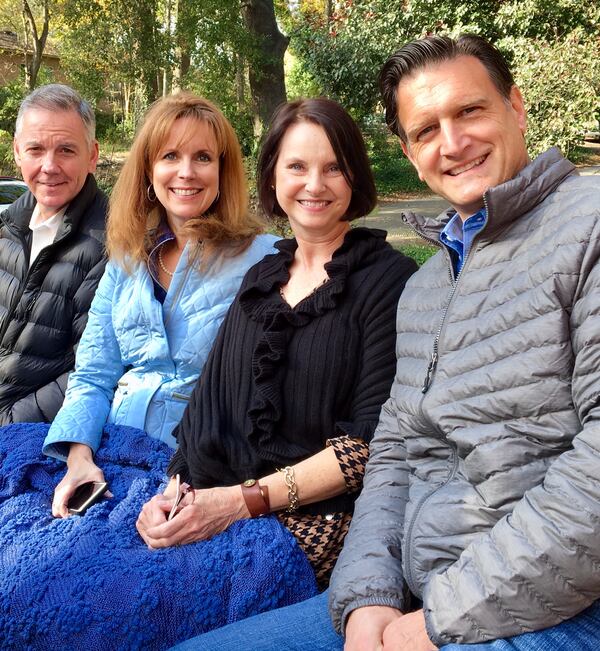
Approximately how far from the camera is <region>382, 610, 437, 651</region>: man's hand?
1.53 meters

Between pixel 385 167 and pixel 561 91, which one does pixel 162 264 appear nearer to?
pixel 561 91

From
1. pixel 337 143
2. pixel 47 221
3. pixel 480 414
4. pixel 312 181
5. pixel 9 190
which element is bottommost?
pixel 9 190

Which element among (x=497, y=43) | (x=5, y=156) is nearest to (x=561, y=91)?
(x=497, y=43)

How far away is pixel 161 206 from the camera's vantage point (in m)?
3.11

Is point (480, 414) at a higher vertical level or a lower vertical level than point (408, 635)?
higher

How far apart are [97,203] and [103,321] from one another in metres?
0.80

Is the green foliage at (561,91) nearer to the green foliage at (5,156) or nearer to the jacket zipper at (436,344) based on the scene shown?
the jacket zipper at (436,344)

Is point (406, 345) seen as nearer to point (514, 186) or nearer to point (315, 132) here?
point (514, 186)

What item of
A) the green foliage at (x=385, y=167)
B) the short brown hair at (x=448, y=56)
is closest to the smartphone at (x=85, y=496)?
the short brown hair at (x=448, y=56)

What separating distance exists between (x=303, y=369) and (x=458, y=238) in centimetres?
68

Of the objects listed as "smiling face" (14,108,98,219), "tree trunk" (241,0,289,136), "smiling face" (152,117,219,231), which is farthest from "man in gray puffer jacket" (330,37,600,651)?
"tree trunk" (241,0,289,136)

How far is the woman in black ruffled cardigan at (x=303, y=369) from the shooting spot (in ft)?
7.24

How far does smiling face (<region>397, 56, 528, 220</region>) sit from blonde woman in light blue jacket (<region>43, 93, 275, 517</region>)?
114 centimetres

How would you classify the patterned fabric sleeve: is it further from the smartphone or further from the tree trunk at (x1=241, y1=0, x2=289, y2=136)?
the tree trunk at (x1=241, y1=0, x2=289, y2=136)
